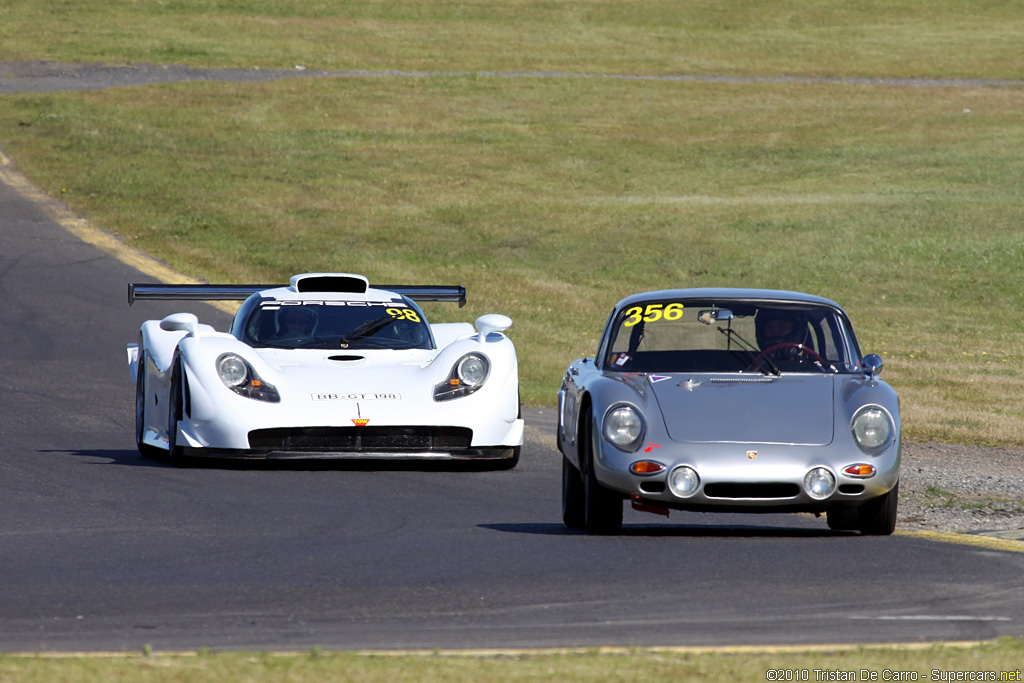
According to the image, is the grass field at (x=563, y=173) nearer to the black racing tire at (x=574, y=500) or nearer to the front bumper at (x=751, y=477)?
the front bumper at (x=751, y=477)

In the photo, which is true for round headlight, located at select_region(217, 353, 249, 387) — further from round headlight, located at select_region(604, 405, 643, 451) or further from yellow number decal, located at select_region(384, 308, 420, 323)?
round headlight, located at select_region(604, 405, 643, 451)

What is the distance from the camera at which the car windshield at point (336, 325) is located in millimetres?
12305

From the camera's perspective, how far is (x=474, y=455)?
11562 mm

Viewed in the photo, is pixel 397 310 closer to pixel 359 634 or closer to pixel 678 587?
pixel 678 587

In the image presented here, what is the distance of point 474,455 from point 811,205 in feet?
81.7

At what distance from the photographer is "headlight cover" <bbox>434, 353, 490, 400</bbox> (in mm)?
11625

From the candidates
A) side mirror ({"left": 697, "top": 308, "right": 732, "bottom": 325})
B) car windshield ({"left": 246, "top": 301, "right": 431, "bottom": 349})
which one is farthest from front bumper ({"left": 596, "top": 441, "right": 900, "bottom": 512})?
car windshield ({"left": 246, "top": 301, "right": 431, "bottom": 349})

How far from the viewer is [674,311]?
376 inches

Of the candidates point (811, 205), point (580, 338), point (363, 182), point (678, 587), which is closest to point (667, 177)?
point (811, 205)

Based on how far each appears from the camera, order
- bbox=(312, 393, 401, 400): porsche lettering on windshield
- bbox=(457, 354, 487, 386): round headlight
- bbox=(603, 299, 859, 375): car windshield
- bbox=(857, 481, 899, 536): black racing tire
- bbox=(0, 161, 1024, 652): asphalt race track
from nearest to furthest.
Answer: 1. bbox=(0, 161, 1024, 652): asphalt race track
2. bbox=(857, 481, 899, 536): black racing tire
3. bbox=(603, 299, 859, 375): car windshield
4. bbox=(312, 393, 401, 400): porsche lettering on windshield
5. bbox=(457, 354, 487, 386): round headlight

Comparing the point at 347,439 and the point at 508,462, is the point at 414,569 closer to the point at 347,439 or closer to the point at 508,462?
the point at 347,439

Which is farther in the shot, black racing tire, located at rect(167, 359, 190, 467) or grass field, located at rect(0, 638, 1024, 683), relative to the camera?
black racing tire, located at rect(167, 359, 190, 467)

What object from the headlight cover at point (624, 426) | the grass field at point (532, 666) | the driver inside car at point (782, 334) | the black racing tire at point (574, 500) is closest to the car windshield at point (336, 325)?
the black racing tire at point (574, 500)

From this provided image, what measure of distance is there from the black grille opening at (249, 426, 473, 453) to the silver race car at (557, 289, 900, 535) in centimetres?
192
